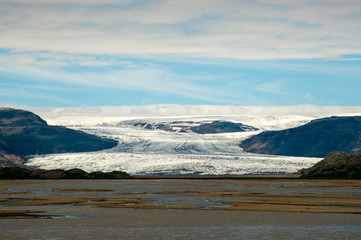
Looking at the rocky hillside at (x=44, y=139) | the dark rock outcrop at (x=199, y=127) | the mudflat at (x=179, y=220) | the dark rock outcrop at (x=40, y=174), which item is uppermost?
the dark rock outcrop at (x=199, y=127)

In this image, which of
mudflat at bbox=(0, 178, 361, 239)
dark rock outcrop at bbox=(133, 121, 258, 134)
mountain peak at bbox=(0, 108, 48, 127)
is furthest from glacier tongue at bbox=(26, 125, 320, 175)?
mudflat at bbox=(0, 178, 361, 239)

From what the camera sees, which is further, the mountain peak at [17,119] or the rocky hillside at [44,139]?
the mountain peak at [17,119]

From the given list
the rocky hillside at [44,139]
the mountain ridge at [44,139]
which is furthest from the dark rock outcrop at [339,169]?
the mountain ridge at [44,139]

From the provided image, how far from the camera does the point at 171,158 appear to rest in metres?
86.0

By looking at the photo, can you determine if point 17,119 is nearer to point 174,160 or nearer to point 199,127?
point 199,127

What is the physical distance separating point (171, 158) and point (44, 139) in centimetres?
5743

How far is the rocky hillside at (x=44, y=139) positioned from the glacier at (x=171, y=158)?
4968 mm

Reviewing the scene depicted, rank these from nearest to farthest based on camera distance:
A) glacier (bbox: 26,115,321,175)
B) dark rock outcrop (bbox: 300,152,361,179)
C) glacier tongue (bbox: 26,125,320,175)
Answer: dark rock outcrop (bbox: 300,152,361,179) → glacier tongue (bbox: 26,125,320,175) → glacier (bbox: 26,115,321,175)

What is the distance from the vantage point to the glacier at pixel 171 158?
80.4m

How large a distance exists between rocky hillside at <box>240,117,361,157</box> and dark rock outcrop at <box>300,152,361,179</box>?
61382mm

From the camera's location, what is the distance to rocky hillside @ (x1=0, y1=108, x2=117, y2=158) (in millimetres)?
124562

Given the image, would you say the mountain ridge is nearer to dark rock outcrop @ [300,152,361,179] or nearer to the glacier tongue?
the glacier tongue

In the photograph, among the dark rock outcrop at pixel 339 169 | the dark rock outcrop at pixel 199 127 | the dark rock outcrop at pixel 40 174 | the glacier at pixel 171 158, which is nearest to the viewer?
the dark rock outcrop at pixel 339 169

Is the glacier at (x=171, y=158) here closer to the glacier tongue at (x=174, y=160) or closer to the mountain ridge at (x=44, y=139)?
the glacier tongue at (x=174, y=160)
